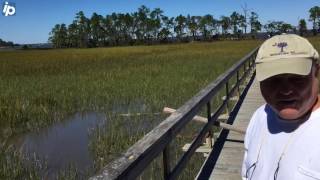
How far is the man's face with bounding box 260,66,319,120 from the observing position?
1.62 metres

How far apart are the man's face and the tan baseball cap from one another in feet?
0.12

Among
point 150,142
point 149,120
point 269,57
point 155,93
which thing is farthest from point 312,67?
point 155,93

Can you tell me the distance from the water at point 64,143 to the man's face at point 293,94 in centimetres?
624

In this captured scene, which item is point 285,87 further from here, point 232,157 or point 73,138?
point 73,138

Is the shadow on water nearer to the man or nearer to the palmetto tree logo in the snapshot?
the man

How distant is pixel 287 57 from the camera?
5.26 feet

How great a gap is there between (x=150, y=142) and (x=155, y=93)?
12838mm

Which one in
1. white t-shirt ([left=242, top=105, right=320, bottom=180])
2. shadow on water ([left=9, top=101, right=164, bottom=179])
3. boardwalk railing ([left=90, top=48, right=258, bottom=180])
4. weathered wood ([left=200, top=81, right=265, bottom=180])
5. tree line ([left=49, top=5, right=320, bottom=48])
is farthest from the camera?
tree line ([left=49, top=5, right=320, bottom=48])

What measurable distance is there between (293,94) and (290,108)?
0.05 m

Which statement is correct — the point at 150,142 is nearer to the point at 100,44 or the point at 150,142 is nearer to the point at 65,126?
the point at 65,126

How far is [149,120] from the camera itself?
1156 cm

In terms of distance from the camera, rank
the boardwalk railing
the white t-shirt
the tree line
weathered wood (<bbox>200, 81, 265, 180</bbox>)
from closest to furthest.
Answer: the white t-shirt < the boardwalk railing < weathered wood (<bbox>200, 81, 265, 180</bbox>) < the tree line

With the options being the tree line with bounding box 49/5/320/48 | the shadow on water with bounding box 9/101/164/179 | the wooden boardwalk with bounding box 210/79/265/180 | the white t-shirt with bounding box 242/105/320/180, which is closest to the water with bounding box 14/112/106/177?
the shadow on water with bounding box 9/101/164/179

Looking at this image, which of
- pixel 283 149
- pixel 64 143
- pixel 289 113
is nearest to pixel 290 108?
pixel 289 113
